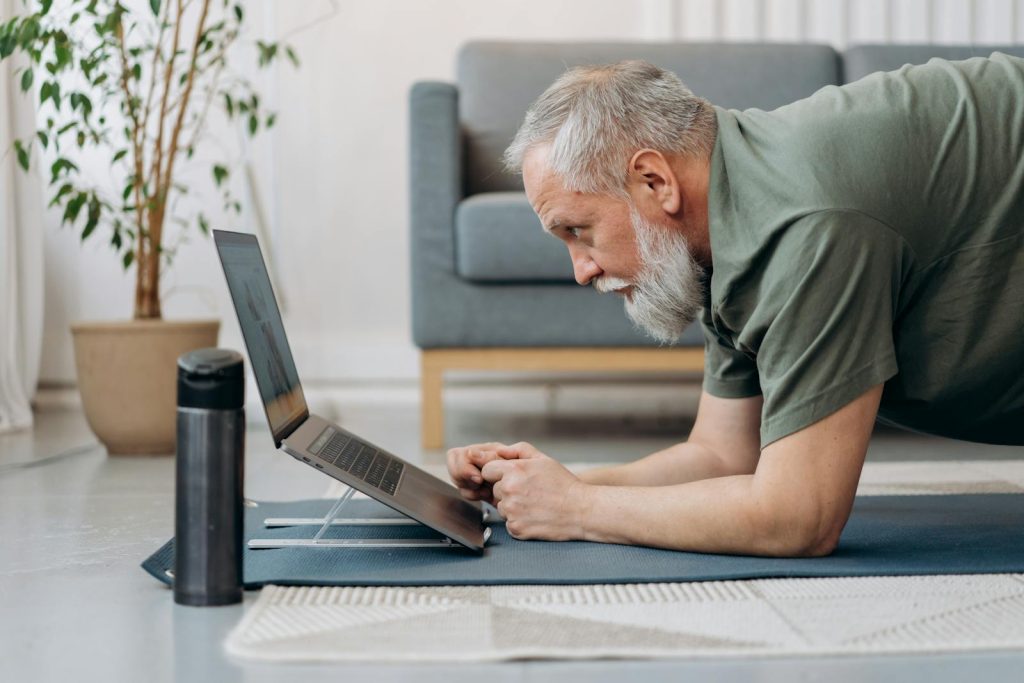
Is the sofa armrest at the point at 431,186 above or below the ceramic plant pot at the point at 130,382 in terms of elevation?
above

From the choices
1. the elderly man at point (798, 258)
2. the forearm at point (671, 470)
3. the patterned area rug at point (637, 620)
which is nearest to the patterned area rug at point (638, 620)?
the patterned area rug at point (637, 620)

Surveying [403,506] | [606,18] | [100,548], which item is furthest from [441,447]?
[606,18]

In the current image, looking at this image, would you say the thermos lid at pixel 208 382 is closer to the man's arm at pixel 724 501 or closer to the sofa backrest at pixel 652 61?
the man's arm at pixel 724 501

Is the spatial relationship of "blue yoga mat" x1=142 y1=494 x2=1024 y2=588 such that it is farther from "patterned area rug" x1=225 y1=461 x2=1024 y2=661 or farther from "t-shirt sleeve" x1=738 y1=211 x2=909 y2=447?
"t-shirt sleeve" x1=738 y1=211 x2=909 y2=447

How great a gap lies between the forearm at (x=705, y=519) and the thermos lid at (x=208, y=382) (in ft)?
1.42

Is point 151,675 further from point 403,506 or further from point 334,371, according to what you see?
point 334,371

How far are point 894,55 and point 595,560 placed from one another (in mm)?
2285

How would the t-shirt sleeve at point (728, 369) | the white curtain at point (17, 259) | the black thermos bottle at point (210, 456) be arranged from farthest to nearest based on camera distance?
1. the white curtain at point (17, 259)
2. the t-shirt sleeve at point (728, 369)
3. the black thermos bottle at point (210, 456)

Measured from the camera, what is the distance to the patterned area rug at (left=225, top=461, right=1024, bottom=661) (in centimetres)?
101

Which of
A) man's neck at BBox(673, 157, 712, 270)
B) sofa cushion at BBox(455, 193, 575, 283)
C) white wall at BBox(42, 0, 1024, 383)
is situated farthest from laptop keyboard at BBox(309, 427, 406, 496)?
white wall at BBox(42, 0, 1024, 383)

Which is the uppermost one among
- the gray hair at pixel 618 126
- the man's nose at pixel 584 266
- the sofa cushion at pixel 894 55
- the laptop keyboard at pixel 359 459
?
the sofa cushion at pixel 894 55

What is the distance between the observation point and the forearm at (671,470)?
5.06ft

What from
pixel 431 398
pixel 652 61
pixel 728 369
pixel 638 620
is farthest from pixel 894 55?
pixel 638 620

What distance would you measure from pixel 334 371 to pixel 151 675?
2531 millimetres
